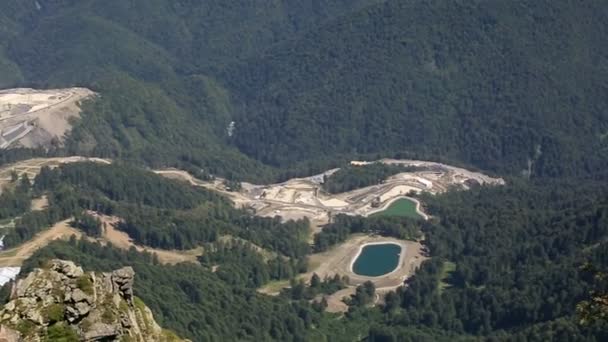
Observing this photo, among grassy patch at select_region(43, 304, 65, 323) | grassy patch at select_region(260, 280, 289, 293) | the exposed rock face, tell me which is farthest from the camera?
grassy patch at select_region(260, 280, 289, 293)

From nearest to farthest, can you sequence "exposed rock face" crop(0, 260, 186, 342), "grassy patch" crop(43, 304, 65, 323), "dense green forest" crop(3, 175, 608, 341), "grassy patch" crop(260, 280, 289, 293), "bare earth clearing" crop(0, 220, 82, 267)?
1. "exposed rock face" crop(0, 260, 186, 342)
2. "grassy patch" crop(43, 304, 65, 323)
3. "dense green forest" crop(3, 175, 608, 341)
4. "bare earth clearing" crop(0, 220, 82, 267)
5. "grassy patch" crop(260, 280, 289, 293)

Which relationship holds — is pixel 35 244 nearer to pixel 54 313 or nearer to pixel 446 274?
pixel 446 274

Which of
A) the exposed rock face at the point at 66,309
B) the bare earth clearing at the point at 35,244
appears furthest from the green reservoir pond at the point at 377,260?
the exposed rock face at the point at 66,309

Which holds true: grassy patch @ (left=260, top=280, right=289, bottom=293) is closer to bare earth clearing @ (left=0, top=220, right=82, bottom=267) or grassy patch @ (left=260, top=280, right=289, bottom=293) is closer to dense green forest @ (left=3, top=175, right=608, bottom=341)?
dense green forest @ (left=3, top=175, right=608, bottom=341)

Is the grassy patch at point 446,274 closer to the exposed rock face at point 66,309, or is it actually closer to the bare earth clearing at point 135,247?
the bare earth clearing at point 135,247

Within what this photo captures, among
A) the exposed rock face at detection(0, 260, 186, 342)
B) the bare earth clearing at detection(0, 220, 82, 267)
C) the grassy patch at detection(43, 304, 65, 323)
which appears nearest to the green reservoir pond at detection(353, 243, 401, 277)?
the bare earth clearing at detection(0, 220, 82, 267)

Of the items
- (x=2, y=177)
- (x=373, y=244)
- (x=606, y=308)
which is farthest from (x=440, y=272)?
(x=606, y=308)

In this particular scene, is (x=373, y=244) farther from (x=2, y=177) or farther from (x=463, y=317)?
(x=2, y=177)
